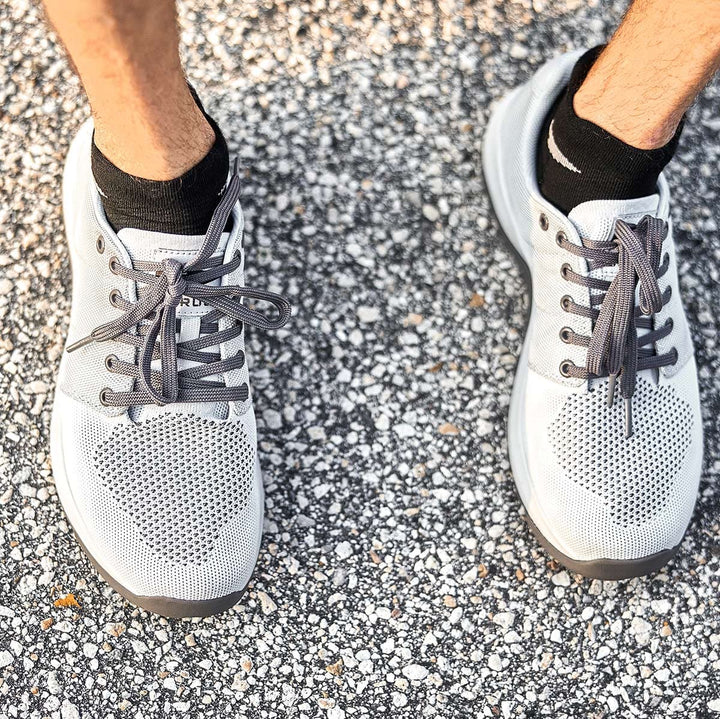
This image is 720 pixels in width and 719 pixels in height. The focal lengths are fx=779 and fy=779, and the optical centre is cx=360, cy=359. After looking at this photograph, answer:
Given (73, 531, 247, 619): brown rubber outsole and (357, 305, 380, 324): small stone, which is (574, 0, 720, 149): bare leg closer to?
(357, 305, 380, 324): small stone

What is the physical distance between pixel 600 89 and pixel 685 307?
2.19ft

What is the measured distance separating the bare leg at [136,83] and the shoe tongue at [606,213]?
0.74 m

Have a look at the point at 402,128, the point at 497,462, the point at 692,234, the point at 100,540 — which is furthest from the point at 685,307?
the point at 100,540

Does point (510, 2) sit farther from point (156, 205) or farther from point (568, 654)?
point (568, 654)

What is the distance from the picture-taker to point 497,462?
1777mm

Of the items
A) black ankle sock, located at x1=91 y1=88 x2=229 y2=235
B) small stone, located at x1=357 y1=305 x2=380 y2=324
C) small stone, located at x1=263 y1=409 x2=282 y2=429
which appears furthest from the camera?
small stone, located at x1=357 y1=305 x2=380 y2=324

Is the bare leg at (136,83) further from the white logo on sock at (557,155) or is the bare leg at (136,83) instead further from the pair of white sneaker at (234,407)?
the white logo on sock at (557,155)

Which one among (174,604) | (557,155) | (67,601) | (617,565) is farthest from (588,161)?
(67,601)

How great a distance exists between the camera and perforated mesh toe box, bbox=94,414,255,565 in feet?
4.86

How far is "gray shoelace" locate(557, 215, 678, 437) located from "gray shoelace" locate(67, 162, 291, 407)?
0.66 metres

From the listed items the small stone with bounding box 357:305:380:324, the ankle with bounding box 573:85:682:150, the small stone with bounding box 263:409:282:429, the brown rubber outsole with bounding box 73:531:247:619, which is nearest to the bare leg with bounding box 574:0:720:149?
the ankle with bounding box 573:85:682:150

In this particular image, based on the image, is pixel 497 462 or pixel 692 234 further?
pixel 692 234

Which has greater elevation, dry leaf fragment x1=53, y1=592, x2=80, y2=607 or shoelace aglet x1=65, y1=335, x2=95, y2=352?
shoelace aglet x1=65, y1=335, x2=95, y2=352

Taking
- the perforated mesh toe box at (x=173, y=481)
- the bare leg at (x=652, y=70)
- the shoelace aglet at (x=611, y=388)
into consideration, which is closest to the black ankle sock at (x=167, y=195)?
the perforated mesh toe box at (x=173, y=481)
